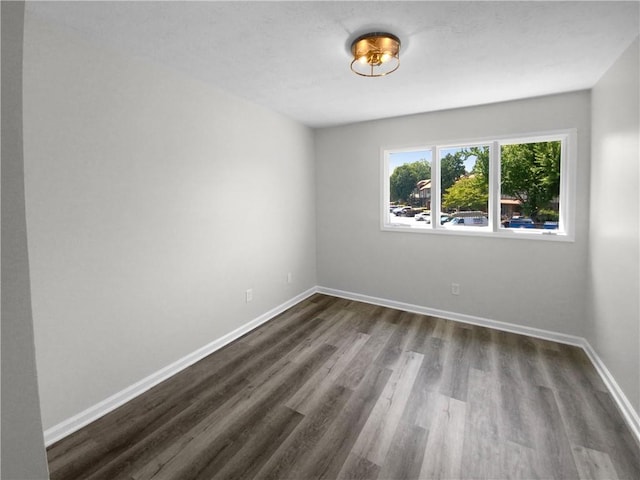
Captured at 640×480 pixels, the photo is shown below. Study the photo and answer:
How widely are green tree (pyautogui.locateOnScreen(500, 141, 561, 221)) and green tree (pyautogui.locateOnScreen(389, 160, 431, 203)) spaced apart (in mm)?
841

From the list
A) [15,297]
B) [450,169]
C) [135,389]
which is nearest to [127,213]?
[135,389]

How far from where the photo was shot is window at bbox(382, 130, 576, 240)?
307 cm

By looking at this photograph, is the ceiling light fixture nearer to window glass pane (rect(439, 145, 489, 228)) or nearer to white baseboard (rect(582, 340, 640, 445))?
window glass pane (rect(439, 145, 489, 228))

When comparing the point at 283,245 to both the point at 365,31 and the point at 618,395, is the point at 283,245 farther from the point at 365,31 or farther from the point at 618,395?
the point at 618,395

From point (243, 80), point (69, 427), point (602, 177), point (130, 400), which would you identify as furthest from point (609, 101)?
point (69, 427)

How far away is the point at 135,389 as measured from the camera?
2279 millimetres

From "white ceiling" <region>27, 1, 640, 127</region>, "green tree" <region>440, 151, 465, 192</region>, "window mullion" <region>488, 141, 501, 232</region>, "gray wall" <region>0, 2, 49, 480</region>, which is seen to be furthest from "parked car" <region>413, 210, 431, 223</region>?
"gray wall" <region>0, 2, 49, 480</region>

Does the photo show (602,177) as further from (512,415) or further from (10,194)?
(10,194)

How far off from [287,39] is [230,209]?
1626 mm

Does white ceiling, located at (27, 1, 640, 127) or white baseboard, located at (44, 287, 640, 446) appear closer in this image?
white ceiling, located at (27, 1, 640, 127)

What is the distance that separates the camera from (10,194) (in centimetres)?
51

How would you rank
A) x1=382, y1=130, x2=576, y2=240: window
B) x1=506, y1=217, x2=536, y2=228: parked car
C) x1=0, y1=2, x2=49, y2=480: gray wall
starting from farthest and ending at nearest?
x1=506, y1=217, x2=536, y2=228: parked car, x1=382, y1=130, x2=576, y2=240: window, x1=0, y1=2, x2=49, y2=480: gray wall

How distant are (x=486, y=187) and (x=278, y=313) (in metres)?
A: 2.86

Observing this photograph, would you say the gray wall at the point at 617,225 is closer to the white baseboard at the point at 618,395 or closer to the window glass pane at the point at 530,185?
the white baseboard at the point at 618,395
